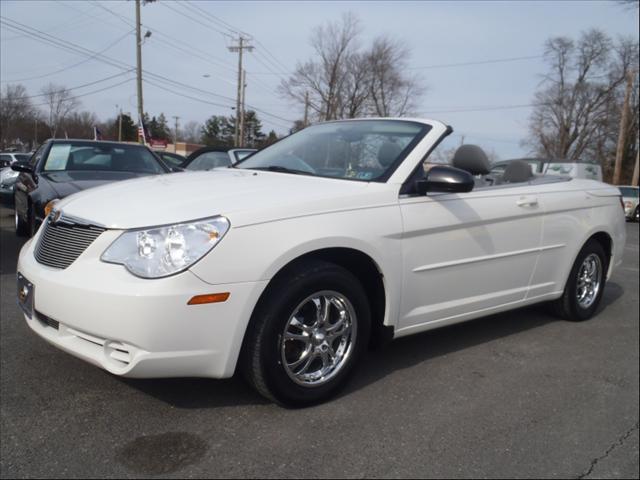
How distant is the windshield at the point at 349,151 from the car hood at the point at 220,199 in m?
0.22

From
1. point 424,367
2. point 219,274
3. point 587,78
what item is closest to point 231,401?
point 219,274

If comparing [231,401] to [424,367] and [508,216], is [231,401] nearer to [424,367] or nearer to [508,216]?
[424,367]

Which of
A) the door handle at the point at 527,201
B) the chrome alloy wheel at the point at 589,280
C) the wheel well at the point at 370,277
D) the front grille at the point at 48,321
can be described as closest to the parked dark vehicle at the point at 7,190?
the front grille at the point at 48,321

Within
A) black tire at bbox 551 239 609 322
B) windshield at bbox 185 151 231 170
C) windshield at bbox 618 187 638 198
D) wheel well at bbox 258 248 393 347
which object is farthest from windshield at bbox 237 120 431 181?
windshield at bbox 618 187 638 198

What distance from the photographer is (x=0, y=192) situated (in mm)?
8227

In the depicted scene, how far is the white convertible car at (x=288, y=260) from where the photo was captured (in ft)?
7.95

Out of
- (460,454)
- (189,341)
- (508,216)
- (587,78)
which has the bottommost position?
(460,454)

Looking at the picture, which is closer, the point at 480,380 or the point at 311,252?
the point at 311,252

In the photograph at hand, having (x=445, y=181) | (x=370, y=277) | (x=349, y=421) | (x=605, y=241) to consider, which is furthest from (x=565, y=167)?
(x=349, y=421)

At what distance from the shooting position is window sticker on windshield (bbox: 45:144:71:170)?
635 cm

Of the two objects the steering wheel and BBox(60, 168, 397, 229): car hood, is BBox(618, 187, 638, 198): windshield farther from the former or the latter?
BBox(60, 168, 397, 229): car hood

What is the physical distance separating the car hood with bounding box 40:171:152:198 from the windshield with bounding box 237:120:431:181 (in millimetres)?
2154

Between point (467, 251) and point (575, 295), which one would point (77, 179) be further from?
point (575, 295)

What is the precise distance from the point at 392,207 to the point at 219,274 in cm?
115
